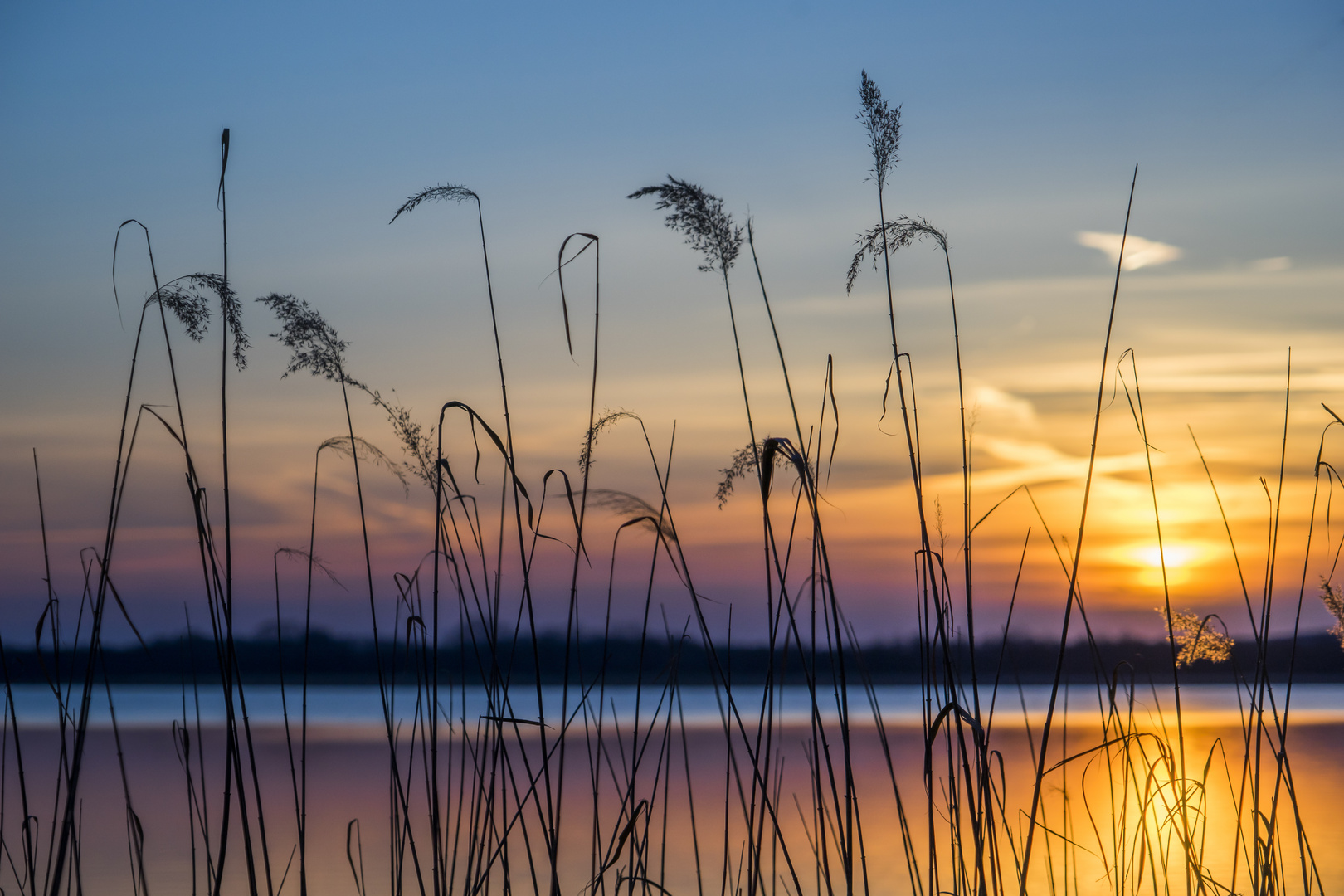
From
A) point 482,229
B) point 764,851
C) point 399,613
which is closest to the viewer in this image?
point 482,229

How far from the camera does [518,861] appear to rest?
211 inches

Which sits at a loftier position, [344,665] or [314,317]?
[314,317]

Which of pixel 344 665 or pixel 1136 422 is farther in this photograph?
pixel 344 665

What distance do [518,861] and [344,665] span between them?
3004cm

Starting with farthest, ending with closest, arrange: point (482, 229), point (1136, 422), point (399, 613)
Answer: point (399, 613), point (1136, 422), point (482, 229)

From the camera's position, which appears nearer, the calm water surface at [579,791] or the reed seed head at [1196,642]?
the reed seed head at [1196,642]

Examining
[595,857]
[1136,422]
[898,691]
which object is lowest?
[898,691]

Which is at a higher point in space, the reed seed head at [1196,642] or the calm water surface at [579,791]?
the reed seed head at [1196,642]

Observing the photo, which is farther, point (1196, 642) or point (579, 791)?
point (579, 791)

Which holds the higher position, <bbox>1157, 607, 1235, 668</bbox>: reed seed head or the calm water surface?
<bbox>1157, 607, 1235, 668</bbox>: reed seed head

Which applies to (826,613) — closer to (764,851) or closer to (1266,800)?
(764,851)

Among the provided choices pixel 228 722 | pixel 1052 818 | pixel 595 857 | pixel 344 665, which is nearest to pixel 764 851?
pixel 1052 818

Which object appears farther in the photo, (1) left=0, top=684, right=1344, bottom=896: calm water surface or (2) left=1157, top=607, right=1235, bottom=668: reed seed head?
(1) left=0, top=684, right=1344, bottom=896: calm water surface

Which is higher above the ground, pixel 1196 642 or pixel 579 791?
pixel 1196 642
